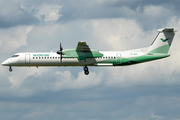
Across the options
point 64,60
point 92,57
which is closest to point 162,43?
point 92,57

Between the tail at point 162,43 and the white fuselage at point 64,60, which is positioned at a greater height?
the tail at point 162,43

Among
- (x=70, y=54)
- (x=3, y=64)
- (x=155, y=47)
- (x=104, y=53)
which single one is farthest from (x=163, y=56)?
(x=3, y=64)

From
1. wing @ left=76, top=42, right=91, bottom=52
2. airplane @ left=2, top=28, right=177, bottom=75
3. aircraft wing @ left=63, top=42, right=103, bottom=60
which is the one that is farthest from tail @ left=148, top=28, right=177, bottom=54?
wing @ left=76, top=42, right=91, bottom=52

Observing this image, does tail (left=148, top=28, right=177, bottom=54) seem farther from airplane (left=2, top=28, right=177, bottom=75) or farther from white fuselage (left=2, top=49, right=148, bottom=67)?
white fuselage (left=2, top=49, right=148, bottom=67)

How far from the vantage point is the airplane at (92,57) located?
178ft

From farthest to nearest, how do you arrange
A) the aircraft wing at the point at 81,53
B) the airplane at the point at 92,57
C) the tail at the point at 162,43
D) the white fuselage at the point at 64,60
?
1. the tail at the point at 162,43
2. the white fuselage at the point at 64,60
3. the airplane at the point at 92,57
4. the aircraft wing at the point at 81,53

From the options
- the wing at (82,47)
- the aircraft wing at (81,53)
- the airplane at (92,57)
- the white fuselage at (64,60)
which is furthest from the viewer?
the white fuselage at (64,60)

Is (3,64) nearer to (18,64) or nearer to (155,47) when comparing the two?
(18,64)

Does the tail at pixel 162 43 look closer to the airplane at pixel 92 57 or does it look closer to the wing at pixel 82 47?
the airplane at pixel 92 57

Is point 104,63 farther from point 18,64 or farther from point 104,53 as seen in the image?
point 18,64

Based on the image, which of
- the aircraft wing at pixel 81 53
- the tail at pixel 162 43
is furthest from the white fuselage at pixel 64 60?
the tail at pixel 162 43

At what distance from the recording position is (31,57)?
179ft

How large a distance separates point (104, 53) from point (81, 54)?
2.94m

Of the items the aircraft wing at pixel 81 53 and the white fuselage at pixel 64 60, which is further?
the white fuselage at pixel 64 60
